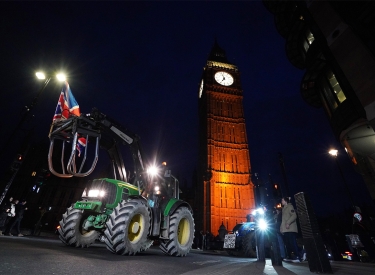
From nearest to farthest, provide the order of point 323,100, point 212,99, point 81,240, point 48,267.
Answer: point 48,267 → point 81,240 → point 323,100 → point 212,99

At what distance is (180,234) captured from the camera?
22.3 feet

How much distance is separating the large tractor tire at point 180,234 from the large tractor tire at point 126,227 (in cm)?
102

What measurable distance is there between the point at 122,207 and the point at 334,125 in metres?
14.3

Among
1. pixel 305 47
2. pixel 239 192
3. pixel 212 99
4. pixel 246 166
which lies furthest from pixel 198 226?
pixel 305 47

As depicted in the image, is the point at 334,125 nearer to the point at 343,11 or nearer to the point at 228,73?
the point at 343,11

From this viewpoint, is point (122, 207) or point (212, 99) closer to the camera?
point (122, 207)

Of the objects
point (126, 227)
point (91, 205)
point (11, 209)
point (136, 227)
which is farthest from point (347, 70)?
point (11, 209)

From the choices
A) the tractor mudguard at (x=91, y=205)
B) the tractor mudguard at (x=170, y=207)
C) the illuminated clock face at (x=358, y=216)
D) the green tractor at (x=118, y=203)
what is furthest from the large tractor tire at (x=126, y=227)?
the illuminated clock face at (x=358, y=216)

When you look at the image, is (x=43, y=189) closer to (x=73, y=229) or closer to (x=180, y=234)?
(x=73, y=229)

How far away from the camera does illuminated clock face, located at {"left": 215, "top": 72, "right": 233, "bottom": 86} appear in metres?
55.0

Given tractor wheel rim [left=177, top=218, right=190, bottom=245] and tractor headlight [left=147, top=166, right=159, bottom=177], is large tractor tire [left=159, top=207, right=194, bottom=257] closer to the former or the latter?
tractor wheel rim [left=177, top=218, right=190, bottom=245]

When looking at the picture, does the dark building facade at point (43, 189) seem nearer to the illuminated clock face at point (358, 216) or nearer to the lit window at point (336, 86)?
the illuminated clock face at point (358, 216)

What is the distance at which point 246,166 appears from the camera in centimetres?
4534

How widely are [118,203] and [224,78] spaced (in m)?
56.0
